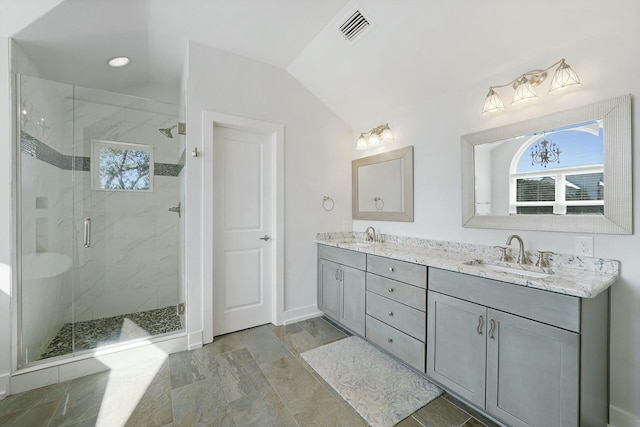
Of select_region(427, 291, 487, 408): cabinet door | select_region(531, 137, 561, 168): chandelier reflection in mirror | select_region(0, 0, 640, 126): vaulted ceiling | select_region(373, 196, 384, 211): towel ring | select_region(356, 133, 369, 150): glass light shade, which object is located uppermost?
select_region(0, 0, 640, 126): vaulted ceiling

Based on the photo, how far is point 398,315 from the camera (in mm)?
2139

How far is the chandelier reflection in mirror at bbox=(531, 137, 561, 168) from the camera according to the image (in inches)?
70.4

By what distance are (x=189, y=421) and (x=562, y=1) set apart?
3260 mm

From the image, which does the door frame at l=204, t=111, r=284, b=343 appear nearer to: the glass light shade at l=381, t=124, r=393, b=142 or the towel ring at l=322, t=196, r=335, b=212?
the towel ring at l=322, t=196, r=335, b=212

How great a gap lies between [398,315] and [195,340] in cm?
182

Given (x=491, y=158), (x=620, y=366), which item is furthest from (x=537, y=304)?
(x=491, y=158)

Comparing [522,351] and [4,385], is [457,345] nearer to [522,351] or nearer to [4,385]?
[522,351]

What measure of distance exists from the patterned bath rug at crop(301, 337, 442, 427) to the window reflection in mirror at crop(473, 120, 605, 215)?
4.64 ft

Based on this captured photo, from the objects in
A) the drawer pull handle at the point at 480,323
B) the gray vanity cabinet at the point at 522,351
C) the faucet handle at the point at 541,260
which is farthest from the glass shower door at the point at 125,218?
the faucet handle at the point at 541,260

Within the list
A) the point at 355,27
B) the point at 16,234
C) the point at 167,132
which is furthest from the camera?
the point at 167,132

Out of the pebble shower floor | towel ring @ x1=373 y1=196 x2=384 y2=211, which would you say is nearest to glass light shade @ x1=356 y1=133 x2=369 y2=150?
towel ring @ x1=373 y1=196 x2=384 y2=211

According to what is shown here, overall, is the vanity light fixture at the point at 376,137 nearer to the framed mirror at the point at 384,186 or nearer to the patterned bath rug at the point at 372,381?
the framed mirror at the point at 384,186

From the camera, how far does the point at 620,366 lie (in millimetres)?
1536

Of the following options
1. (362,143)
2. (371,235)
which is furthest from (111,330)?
(362,143)
